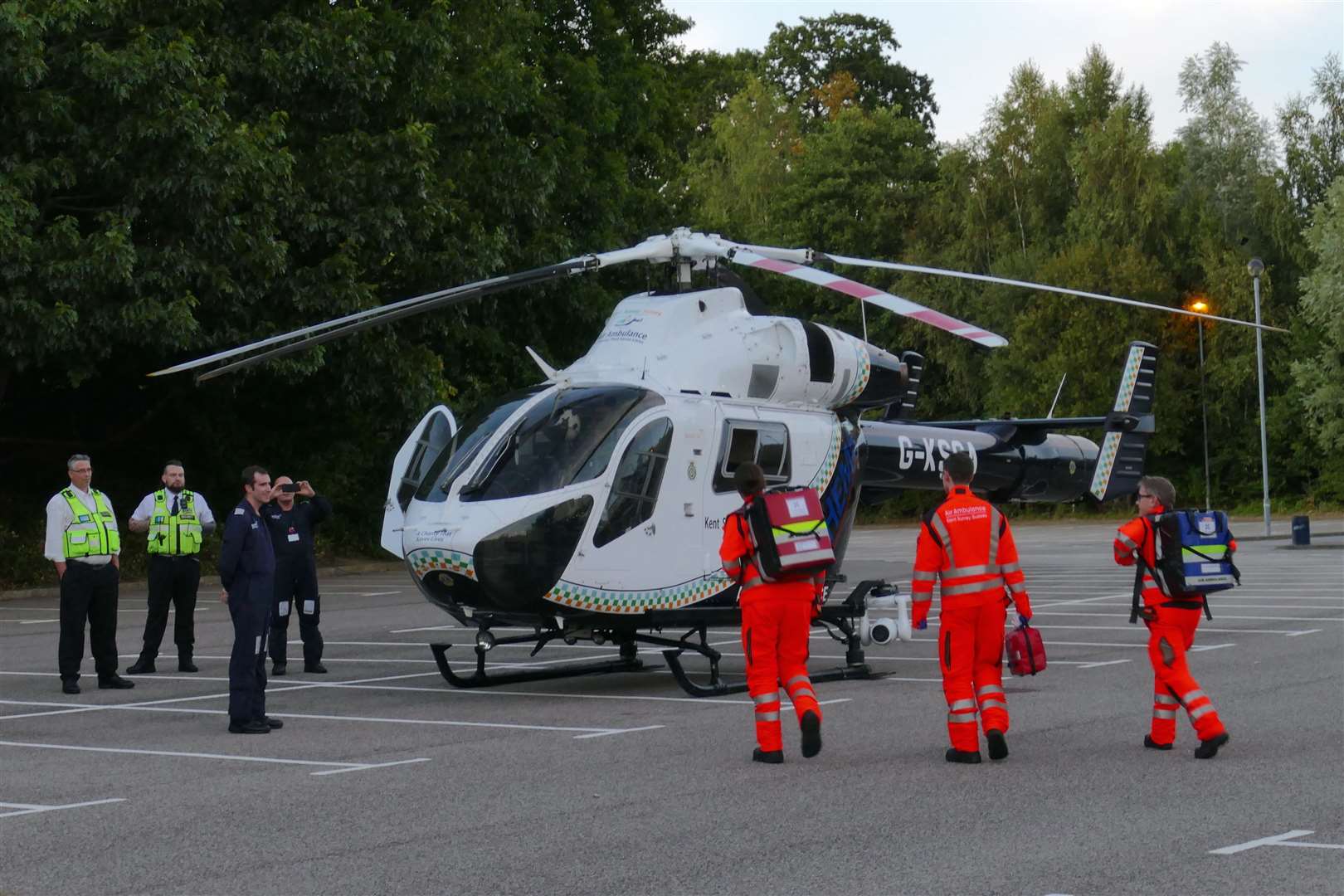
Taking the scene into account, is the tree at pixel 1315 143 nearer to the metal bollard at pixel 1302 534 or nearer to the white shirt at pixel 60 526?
the metal bollard at pixel 1302 534

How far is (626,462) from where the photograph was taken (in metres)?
12.5

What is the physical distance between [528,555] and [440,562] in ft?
2.19

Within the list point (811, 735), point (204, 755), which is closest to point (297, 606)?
point (204, 755)

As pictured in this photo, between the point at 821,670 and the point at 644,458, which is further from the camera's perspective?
the point at 821,670

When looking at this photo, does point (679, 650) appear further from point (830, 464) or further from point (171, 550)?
point (171, 550)

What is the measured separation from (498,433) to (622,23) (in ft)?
95.5

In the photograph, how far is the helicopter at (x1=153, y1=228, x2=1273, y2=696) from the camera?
12.1 metres

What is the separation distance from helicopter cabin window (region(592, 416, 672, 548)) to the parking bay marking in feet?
20.4

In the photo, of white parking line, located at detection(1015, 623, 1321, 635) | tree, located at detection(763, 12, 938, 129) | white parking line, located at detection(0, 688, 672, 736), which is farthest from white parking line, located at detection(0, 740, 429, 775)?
tree, located at detection(763, 12, 938, 129)

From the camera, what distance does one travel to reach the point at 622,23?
39719mm

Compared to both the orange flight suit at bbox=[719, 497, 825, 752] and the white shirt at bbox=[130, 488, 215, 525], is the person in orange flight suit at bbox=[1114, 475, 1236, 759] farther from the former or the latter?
the white shirt at bbox=[130, 488, 215, 525]

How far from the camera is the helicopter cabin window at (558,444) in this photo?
12211 millimetres

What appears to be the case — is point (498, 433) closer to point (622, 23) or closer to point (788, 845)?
point (788, 845)

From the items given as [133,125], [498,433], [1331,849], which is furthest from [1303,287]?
[1331,849]
